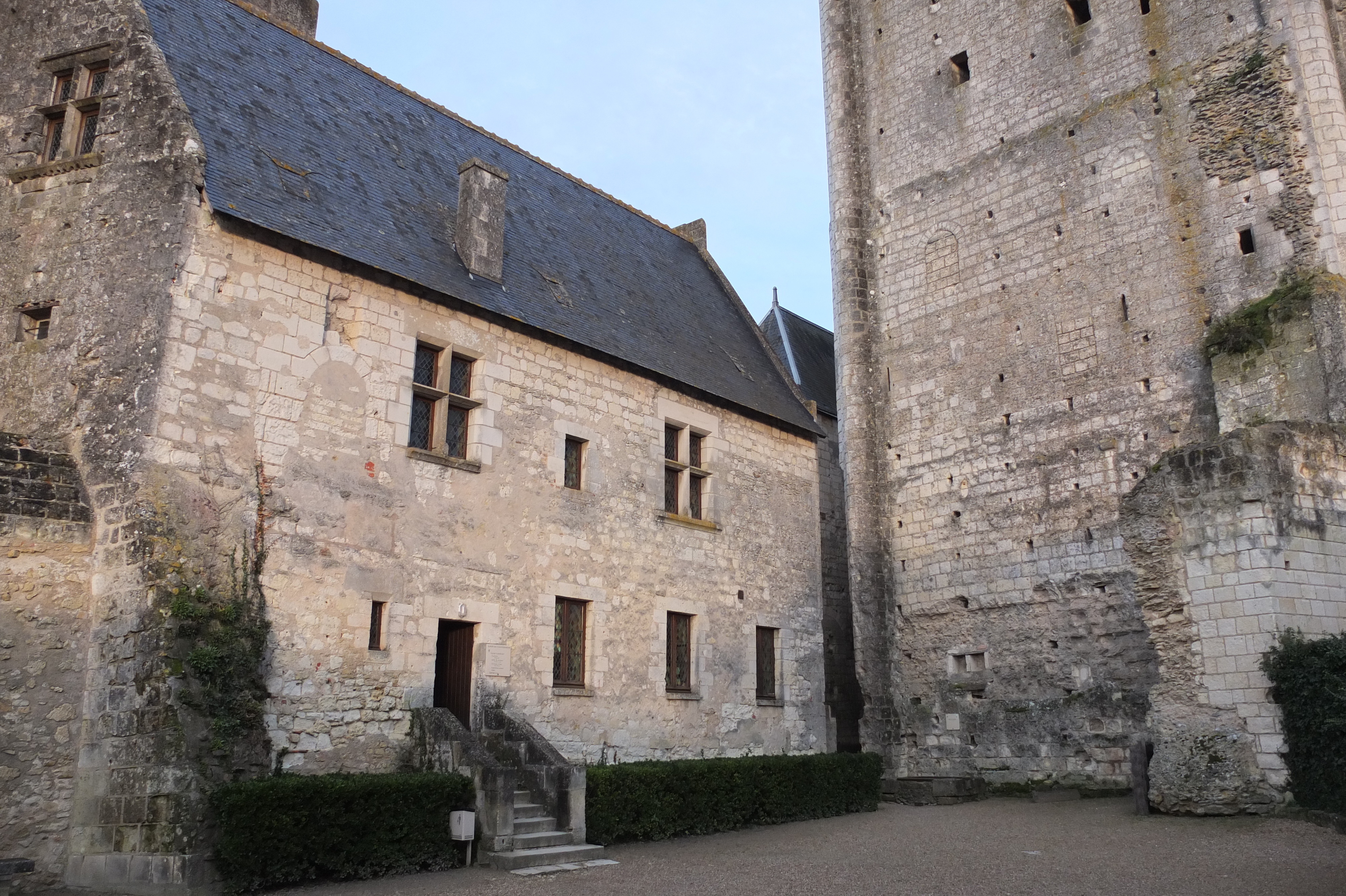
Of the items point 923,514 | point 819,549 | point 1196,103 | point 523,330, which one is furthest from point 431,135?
point 1196,103

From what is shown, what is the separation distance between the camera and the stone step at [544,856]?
908 centimetres

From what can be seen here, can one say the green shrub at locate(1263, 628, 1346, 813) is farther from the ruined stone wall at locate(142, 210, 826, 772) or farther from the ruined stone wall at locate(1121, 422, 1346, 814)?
the ruined stone wall at locate(142, 210, 826, 772)

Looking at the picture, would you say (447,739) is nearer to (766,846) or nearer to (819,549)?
(766,846)

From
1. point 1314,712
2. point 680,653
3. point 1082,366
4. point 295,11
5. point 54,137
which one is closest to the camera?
point 1314,712

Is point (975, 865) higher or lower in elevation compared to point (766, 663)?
lower

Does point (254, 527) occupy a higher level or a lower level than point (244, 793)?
higher

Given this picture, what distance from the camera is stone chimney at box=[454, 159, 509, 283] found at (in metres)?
12.7

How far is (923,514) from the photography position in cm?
1705

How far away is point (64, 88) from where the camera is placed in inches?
428

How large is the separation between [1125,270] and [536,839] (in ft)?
37.4

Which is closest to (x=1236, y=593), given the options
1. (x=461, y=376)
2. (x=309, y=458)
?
(x=461, y=376)

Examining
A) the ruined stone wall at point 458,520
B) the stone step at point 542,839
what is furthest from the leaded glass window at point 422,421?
the stone step at point 542,839

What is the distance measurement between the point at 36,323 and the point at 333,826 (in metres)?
5.75

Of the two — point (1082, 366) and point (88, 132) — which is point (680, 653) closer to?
point (1082, 366)
